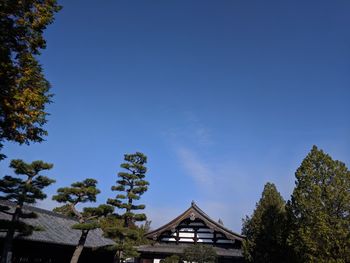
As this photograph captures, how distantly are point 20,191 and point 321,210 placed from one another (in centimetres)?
1751

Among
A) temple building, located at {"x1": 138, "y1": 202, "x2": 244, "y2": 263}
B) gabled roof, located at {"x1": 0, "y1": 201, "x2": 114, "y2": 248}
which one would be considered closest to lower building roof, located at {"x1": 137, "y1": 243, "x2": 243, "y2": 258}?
temple building, located at {"x1": 138, "y1": 202, "x2": 244, "y2": 263}

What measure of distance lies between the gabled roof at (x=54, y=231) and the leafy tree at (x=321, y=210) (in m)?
16.0

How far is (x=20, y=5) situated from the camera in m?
11.1

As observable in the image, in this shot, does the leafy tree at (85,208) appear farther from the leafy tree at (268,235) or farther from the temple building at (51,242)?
the leafy tree at (268,235)

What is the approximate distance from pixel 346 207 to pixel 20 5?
1677 centimetres

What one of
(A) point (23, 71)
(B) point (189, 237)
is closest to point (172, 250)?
(B) point (189, 237)

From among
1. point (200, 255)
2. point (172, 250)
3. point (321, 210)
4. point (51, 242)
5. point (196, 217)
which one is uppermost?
point (196, 217)

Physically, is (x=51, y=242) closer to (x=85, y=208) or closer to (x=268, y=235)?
(x=85, y=208)

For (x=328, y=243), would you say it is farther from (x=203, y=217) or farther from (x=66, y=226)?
(x=66, y=226)

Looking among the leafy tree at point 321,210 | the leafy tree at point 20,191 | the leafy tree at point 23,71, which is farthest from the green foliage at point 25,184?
the leafy tree at point 321,210

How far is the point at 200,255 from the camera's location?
24406 mm

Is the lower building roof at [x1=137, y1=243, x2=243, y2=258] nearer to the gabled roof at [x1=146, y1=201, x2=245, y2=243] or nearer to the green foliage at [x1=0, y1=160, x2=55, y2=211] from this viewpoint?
the gabled roof at [x1=146, y1=201, x2=245, y2=243]

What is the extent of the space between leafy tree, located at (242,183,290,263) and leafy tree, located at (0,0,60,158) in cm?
1833

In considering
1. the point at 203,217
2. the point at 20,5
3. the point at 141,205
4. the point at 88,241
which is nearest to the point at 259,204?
the point at 203,217
